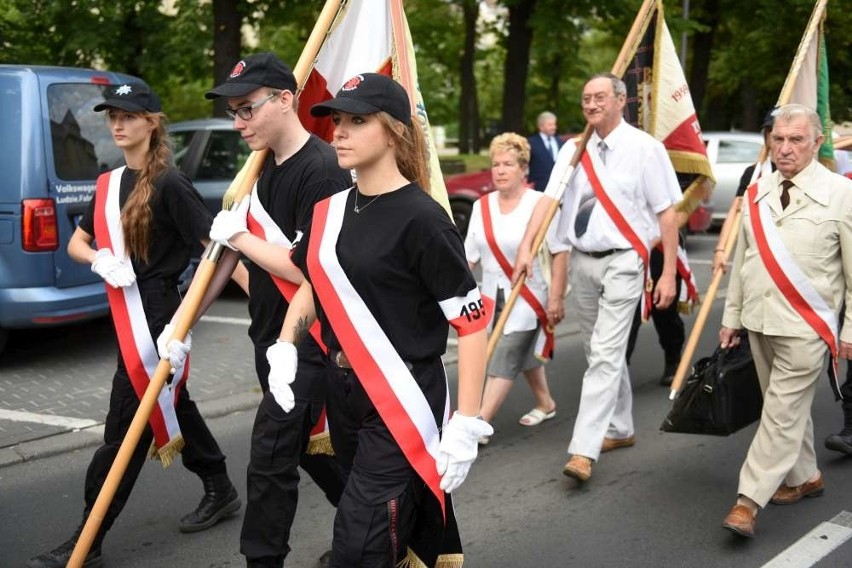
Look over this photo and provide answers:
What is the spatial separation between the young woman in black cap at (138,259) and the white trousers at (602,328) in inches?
80.3

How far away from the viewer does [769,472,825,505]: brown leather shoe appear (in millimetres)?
5000

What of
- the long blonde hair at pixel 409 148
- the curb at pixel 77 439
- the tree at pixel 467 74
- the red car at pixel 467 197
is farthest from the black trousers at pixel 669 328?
the tree at pixel 467 74

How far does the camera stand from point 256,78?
3.60 meters

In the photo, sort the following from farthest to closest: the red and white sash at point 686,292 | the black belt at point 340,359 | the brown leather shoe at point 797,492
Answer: the red and white sash at point 686,292 < the brown leather shoe at point 797,492 < the black belt at point 340,359

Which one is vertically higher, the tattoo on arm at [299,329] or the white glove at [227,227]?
the white glove at [227,227]

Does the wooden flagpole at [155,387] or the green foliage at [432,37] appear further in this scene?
the green foliage at [432,37]

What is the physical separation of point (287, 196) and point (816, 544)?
268 cm

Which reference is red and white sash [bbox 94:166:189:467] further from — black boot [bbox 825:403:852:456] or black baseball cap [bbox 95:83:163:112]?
black boot [bbox 825:403:852:456]

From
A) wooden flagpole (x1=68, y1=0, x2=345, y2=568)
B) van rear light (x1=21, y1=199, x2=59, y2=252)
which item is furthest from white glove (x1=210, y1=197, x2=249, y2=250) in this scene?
van rear light (x1=21, y1=199, x2=59, y2=252)

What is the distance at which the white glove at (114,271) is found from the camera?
4.21 metres

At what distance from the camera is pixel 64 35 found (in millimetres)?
15422

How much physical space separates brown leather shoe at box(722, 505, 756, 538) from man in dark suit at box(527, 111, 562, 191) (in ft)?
30.6

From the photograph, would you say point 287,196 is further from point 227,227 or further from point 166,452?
point 166,452

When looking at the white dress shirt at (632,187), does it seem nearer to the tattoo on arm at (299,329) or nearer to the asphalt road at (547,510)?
the asphalt road at (547,510)
